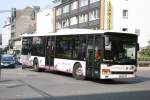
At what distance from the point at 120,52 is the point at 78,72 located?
3.29m

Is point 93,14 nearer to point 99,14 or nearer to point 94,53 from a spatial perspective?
point 99,14

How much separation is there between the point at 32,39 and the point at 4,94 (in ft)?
55.7

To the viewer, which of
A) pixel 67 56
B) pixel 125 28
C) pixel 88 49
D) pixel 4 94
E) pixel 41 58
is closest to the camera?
pixel 4 94

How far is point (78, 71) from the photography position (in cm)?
2478

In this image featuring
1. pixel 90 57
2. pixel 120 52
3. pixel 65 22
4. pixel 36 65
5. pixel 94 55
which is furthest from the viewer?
pixel 65 22

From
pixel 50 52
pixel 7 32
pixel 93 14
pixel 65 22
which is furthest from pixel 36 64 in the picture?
pixel 7 32

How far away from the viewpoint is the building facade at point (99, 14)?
229ft

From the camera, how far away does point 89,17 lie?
7481cm

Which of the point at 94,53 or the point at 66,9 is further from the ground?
the point at 66,9

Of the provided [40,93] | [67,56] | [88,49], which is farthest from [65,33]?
[40,93]

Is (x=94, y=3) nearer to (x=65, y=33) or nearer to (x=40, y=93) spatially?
(x=65, y=33)

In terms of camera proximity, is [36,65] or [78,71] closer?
[78,71]

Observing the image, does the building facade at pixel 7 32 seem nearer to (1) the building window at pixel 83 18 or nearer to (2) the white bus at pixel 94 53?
(1) the building window at pixel 83 18

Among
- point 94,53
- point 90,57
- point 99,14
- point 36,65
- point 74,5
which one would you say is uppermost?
point 74,5
